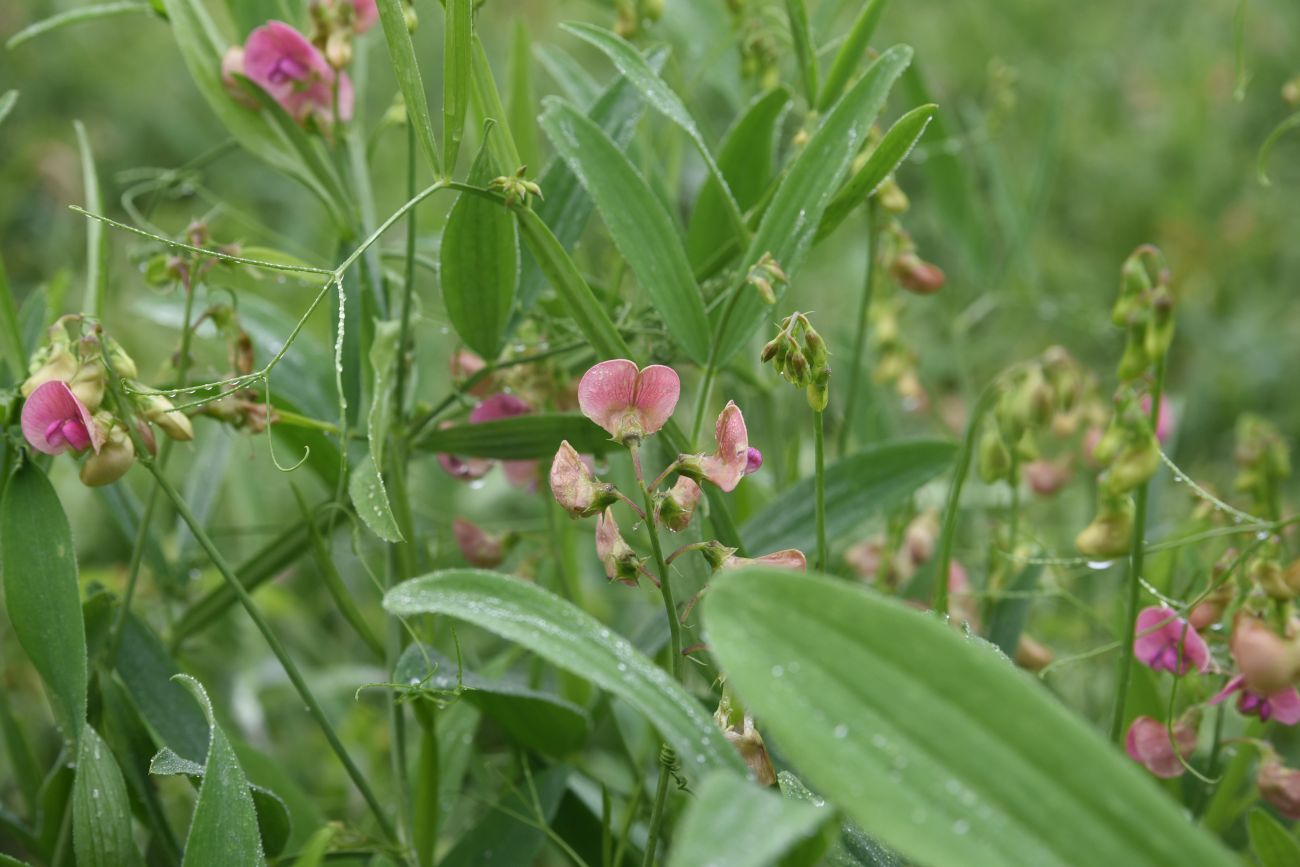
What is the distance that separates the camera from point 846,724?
0.39m

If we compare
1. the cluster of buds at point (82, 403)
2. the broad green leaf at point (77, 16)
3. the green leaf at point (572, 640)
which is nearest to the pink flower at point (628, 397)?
the green leaf at point (572, 640)

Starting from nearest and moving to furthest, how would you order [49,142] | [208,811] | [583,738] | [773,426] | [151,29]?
[208,811] < [583,738] < [773,426] < [49,142] < [151,29]

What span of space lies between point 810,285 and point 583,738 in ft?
4.01

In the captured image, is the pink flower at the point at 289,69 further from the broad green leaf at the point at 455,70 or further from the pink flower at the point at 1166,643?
the pink flower at the point at 1166,643

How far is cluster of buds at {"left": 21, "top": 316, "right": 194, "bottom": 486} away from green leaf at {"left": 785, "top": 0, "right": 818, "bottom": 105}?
0.41 meters

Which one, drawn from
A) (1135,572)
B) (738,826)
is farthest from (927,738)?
(1135,572)

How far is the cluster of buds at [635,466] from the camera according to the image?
0.54 metres

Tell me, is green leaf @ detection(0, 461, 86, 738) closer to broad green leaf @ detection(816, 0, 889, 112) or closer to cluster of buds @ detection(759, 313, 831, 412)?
cluster of buds @ detection(759, 313, 831, 412)

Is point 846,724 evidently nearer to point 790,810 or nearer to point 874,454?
point 790,810

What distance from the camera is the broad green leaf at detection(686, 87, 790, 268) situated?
758 mm

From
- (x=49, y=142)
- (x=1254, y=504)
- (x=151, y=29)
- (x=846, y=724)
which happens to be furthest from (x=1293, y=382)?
(x=151, y=29)

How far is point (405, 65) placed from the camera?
56cm

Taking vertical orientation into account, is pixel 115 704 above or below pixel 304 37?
below

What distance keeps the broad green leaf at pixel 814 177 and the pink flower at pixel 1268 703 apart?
1.09ft
